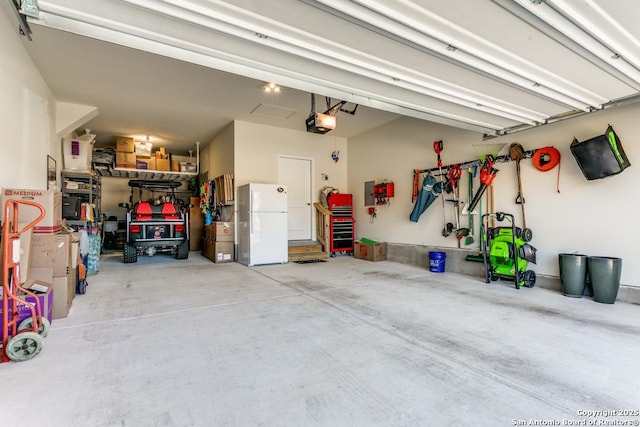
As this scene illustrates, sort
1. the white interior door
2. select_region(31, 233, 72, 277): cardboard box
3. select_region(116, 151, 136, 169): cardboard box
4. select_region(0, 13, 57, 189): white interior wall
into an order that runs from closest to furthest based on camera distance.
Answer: select_region(31, 233, 72, 277): cardboard box → select_region(0, 13, 57, 189): white interior wall → the white interior door → select_region(116, 151, 136, 169): cardboard box

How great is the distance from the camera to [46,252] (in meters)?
2.85

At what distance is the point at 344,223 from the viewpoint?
7660mm

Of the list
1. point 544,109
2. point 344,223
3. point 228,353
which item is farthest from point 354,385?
point 344,223

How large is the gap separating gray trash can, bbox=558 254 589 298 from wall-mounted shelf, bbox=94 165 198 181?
878cm

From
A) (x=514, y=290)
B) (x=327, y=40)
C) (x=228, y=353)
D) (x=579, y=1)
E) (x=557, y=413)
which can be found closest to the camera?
(x=557, y=413)

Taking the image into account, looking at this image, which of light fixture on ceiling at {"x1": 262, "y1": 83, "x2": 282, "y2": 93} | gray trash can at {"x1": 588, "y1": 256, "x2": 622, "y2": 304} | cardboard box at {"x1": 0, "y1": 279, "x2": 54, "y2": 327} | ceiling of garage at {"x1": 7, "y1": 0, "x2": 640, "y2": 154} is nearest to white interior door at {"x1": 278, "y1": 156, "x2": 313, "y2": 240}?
light fixture on ceiling at {"x1": 262, "y1": 83, "x2": 282, "y2": 93}

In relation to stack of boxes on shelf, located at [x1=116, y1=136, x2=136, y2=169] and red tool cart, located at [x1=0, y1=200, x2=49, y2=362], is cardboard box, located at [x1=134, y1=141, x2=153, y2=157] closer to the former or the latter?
stack of boxes on shelf, located at [x1=116, y1=136, x2=136, y2=169]

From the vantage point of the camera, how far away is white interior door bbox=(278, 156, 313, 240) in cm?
754

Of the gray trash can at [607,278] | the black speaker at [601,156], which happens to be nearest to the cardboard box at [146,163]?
the black speaker at [601,156]

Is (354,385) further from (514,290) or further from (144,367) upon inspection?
(514,290)

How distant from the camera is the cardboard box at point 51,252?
9.26 feet

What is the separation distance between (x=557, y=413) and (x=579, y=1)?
8.16ft

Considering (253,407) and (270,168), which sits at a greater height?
(270,168)

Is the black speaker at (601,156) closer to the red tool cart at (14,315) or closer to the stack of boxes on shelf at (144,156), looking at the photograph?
the red tool cart at (14,315)
